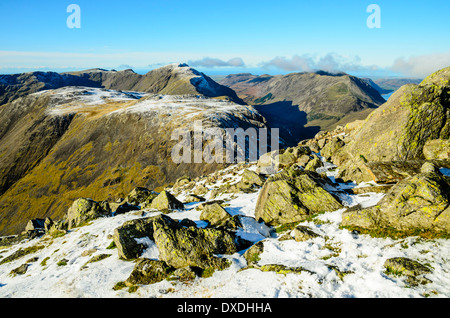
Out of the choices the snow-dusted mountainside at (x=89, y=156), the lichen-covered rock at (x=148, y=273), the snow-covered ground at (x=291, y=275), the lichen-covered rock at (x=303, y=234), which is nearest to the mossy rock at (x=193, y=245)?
the lichen-covered rock at (x=148, y=273)

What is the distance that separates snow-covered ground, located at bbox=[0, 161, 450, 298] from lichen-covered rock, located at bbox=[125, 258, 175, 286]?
2.01ft

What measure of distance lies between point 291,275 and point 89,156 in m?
149

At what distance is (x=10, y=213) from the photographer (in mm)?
111062

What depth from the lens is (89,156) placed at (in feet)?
438

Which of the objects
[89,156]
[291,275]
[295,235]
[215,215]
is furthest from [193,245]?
[89,156]

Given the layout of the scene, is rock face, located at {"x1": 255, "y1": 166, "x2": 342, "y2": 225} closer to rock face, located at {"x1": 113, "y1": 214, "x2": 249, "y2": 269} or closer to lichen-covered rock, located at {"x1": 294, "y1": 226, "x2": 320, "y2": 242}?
lichen-covered rock, located at {"x1": 294, "y1": 226, "x2": 320, "y2": 242}

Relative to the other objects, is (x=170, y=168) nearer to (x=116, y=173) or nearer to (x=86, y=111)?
(x=116, y=173)

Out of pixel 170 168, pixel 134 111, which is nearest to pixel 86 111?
pixel 134 111

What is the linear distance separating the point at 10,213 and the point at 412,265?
514 feet

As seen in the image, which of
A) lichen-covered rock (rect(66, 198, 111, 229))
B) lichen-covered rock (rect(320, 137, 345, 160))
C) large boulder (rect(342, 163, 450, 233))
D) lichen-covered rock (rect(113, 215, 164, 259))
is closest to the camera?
large boulder (rect(342, 163, 450, 233))

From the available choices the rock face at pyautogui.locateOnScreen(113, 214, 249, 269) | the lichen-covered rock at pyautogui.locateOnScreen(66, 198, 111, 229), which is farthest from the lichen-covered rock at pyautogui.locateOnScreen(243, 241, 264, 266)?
the lichen-covered rock at pyautogui.locateOnScreen(66, 198, 111, 229)

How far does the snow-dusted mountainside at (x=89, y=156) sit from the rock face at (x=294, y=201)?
278 feet

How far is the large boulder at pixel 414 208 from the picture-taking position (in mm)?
12844

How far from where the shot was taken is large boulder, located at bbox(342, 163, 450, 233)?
12.8 meters
